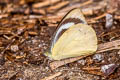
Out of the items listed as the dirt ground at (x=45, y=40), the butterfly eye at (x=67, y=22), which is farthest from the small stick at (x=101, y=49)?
the butterfly eye at (x=67, y=22)

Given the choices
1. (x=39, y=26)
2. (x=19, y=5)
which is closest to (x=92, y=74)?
(x=39, y=26)

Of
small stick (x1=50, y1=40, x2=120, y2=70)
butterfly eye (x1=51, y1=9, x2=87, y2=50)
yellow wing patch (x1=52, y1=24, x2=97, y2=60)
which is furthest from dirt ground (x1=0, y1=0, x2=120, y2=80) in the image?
butterfly eye (x1=51, y1=9, x2=87, y2=50)

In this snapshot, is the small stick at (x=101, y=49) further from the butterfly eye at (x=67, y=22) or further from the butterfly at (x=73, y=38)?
the butterfly eye at (x=67, y=22)

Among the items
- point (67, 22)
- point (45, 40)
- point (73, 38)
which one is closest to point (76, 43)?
point (73, 38)

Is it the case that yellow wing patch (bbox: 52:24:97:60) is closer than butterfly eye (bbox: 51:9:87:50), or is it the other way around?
butterfly eye (bbox: 51:9:87:50)

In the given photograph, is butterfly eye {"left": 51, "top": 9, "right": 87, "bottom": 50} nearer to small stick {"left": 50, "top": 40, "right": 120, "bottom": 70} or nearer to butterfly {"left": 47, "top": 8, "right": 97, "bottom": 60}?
butterfly {"left": 47, "top": 8, "right": 97, "bottom": 60}

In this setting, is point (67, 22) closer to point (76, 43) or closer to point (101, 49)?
point (76, 43)
